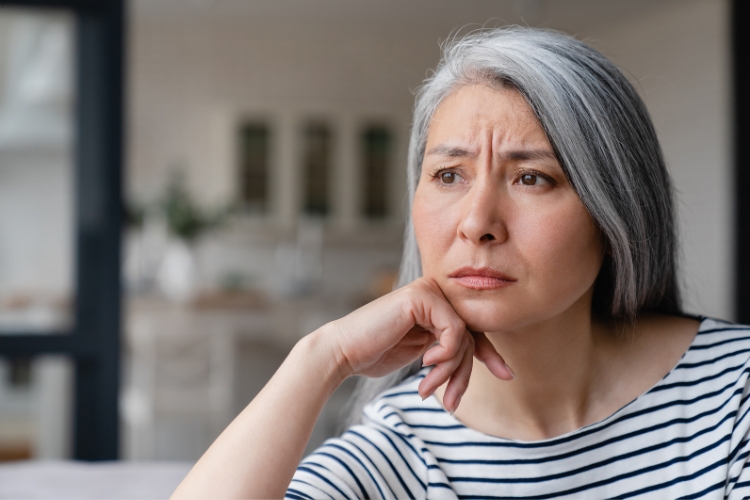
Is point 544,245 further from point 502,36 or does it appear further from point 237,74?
point 237,74

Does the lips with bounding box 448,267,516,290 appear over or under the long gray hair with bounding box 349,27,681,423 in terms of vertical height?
under

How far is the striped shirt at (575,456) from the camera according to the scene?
108cm

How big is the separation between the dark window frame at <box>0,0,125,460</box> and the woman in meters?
1.41

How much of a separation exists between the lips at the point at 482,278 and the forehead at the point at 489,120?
0.17 metres

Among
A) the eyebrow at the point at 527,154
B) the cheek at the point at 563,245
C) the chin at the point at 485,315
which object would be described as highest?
the eyebrow at the point at 527,154

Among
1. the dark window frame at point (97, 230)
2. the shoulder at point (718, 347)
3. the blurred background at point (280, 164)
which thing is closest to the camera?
the shoulder at point (718, 347)

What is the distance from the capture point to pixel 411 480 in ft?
3.62

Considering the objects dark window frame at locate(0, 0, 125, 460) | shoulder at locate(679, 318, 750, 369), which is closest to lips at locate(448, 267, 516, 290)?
shoulder at locate(679, 318, 750, 369)

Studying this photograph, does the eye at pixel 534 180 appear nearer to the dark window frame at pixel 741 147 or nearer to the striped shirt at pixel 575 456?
the striped shirt at pixel 575 456

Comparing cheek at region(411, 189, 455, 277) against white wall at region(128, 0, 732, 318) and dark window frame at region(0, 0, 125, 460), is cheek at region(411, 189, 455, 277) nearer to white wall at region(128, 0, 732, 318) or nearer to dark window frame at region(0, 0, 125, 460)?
dark window frame at region(0, 0, 125, 460)

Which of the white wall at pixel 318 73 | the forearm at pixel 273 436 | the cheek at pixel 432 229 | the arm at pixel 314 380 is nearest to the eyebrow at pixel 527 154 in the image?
the cheek at pixel 432 229

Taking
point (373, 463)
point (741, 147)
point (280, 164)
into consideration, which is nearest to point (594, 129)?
point (373, 463)

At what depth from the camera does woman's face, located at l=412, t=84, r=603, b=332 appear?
995mm

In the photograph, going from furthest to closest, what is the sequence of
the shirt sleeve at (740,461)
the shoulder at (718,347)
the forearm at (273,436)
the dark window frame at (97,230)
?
the dark window frame at (97,230), the shoulder at (718,347), the shirt sleeve at (740,461), the forearm at (273,436)
